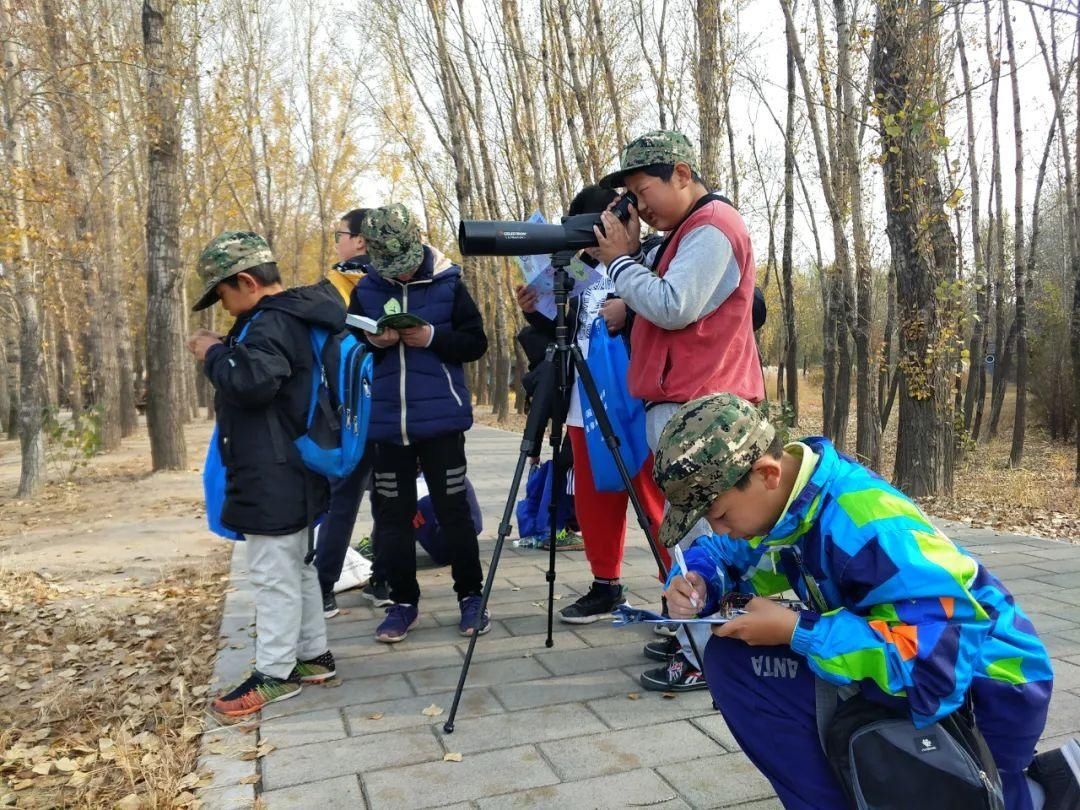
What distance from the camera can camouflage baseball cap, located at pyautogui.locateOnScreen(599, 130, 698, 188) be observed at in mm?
2912

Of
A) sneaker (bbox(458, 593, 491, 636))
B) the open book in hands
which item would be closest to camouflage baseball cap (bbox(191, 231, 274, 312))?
the open book in hands

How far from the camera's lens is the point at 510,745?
273 centimetres

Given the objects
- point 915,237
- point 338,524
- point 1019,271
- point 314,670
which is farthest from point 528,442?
point 1019,271

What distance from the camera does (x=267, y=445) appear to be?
A: 122 inches

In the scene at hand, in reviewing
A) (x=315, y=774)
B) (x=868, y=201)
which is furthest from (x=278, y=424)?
(x=868, y=201)

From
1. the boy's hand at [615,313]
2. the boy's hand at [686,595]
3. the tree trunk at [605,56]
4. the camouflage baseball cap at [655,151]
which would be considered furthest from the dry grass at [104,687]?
the tree trunk at [605,56]

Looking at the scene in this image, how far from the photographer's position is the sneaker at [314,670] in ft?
10.8

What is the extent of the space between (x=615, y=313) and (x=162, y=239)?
890 cm

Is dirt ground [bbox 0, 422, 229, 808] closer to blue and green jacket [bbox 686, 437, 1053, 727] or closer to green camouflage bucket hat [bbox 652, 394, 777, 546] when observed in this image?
green camouflage bucket hat [bbox 652, 394, 777, 546]

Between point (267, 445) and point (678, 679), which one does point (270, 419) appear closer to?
point (267, 445)

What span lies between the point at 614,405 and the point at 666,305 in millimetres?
843

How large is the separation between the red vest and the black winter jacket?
1.29m

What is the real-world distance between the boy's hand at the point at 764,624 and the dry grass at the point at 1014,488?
17.3ft

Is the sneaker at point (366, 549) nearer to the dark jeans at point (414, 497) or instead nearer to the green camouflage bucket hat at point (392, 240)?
the dark jeans at point (414, 497)
